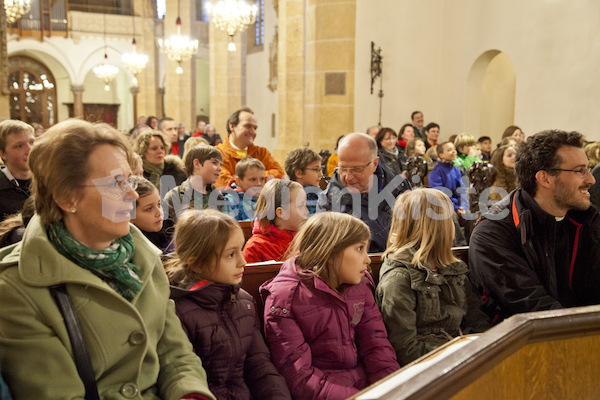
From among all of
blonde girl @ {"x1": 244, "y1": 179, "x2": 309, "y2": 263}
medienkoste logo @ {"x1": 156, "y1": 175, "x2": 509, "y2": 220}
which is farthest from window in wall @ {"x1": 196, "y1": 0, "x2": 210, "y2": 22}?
blonde girl @ {"x1": 244, "y1": 179, "x2": 309, "y2": 263}

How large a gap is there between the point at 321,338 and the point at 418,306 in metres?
0.52

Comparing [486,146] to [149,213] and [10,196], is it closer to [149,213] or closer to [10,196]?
[149,213]

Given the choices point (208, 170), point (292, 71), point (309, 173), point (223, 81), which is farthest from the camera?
point (223, 81)

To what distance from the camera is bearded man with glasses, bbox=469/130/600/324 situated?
9.44ft

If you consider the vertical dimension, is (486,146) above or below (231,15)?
below

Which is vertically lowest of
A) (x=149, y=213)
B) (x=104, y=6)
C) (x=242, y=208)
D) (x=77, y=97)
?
(x=242, y=208)

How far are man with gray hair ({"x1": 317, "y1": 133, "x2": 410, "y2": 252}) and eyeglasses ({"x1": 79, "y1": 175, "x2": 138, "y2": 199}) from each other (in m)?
1.97

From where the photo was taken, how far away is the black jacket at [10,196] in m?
3.64

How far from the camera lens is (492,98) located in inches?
460

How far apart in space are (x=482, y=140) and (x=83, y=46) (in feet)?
66.9

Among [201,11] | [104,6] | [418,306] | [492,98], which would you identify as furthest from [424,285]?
[104,6]

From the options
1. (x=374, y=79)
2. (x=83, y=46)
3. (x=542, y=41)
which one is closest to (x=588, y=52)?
(x=542, y=41)

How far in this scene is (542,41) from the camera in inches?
356

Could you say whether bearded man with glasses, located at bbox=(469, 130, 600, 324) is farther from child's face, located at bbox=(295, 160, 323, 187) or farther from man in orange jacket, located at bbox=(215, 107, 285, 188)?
man in orange jacket, located at bbox=(215, 107, 285, 188)
